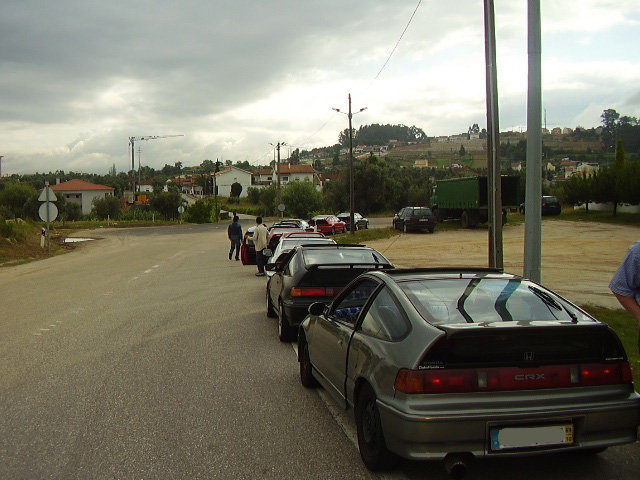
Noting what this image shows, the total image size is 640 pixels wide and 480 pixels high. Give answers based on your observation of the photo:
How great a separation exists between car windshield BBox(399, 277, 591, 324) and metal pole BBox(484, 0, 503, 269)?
789 centimetres

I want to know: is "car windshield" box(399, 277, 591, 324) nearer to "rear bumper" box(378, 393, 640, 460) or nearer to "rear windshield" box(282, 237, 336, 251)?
"rear bumper" box(378, 393, 640, 460)

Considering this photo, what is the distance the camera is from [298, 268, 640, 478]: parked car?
403 centimetres

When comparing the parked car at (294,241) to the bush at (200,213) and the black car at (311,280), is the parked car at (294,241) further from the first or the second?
the bush at (200,213)

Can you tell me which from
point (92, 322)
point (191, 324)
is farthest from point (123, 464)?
point (92, 322)

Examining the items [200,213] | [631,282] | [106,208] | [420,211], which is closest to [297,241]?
[631,282]

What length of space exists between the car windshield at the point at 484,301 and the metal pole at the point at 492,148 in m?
7.89

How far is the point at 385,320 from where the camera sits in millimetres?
4852

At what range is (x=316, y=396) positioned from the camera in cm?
664

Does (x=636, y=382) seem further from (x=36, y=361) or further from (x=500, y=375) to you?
(x=36, y=361)

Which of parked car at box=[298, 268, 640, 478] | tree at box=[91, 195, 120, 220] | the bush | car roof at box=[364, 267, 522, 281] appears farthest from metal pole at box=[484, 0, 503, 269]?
tree at box=[91, 195, 120, 220]

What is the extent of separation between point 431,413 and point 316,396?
9.08ft

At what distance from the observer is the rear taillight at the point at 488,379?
13.4ft

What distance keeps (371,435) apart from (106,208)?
315ft

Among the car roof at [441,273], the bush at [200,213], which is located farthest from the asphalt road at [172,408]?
the bush at [200,213]
